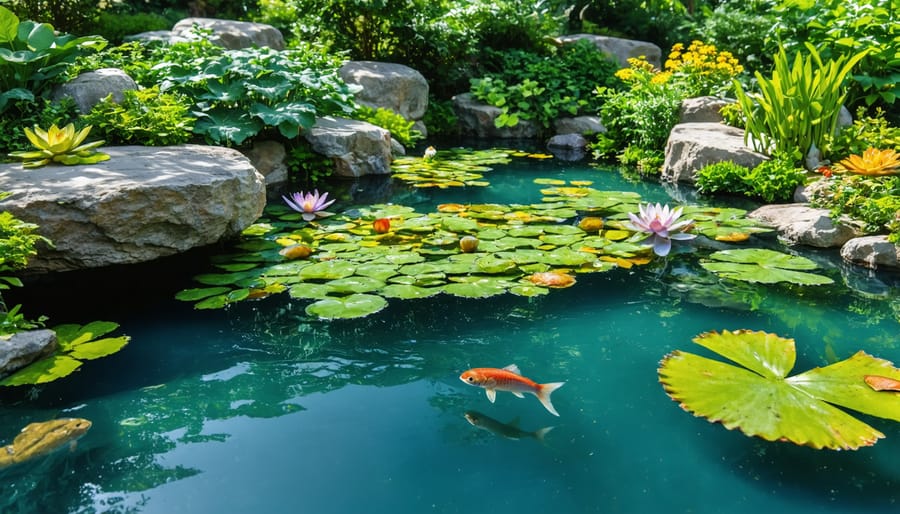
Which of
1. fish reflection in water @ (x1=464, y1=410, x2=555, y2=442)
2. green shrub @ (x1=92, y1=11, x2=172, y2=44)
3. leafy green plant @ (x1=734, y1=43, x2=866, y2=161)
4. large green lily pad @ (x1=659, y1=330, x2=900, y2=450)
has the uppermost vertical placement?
green shrub @ (x1=92, y1=11, x2=172, y2=44)

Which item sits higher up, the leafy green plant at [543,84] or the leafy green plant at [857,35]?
the leafy green plant at [857,35]

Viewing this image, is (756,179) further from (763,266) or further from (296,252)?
(296,252)

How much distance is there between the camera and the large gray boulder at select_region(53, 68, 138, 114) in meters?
4.80

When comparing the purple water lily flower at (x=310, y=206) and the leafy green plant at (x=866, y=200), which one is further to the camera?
the purple water lily flower at (x=310, y=206)

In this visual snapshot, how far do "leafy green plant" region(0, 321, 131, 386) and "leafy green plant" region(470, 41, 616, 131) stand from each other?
717 centimetres

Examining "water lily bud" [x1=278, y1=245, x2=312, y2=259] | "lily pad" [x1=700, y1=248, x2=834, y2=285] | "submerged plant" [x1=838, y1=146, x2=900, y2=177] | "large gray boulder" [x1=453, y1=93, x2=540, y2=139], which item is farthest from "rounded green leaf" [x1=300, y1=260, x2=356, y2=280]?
"large gray boulder" [x1=453, y1=93, x2=540, y2=139]

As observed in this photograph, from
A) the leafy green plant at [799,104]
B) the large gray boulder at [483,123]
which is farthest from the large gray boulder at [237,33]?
the leafy green plant at [799,104]

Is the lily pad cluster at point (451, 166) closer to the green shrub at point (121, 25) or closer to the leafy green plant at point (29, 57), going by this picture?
the leafy green plant at point (29, 57)

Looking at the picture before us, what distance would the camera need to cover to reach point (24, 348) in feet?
8.46

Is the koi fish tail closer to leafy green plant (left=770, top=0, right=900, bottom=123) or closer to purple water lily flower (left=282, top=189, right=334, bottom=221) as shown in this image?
purple water lily flower (left=282, top=189, right=334, bottom=221)

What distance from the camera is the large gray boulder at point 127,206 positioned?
10.5 feet

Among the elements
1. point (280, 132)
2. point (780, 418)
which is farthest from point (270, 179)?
point (780, 418)

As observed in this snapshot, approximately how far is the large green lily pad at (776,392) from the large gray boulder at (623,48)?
30.7ft

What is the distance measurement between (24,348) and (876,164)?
4974 mm
